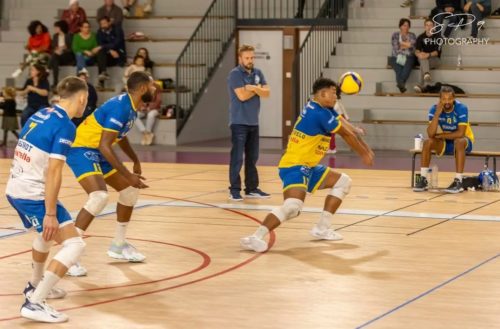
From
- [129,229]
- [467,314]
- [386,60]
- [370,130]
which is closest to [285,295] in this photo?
[467,314]

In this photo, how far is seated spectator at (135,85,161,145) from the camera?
2330 cm

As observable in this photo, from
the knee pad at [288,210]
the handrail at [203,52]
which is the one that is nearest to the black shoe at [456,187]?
the knee pad at [288,210]

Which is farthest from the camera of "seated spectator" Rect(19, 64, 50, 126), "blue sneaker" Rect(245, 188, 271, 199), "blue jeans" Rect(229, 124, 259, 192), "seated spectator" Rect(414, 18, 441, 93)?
"seated spectator" Rect(414, 18, 441, 93)

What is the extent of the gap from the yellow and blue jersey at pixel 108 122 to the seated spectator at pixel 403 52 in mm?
13590

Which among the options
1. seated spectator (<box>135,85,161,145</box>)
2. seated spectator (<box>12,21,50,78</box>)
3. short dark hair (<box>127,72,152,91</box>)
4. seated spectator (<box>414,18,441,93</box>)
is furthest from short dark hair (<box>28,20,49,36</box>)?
short dark hair (<box>127,72,152,91</box>)

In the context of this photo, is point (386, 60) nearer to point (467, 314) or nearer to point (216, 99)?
point (216, 99)

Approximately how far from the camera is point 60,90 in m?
7.70

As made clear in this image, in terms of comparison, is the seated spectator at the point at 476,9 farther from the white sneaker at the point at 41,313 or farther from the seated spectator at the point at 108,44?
the white sneaker at the point at 41,313

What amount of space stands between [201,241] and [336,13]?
14691 mm

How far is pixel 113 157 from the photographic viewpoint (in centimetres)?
914

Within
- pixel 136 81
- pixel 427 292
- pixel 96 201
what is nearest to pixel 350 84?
pixel 136 81

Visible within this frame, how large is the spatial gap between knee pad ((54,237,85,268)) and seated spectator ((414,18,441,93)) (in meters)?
15.4

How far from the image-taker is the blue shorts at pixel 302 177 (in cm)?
1046

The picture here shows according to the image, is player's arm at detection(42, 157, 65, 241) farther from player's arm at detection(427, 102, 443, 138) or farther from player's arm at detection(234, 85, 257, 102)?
player's arm at detection(427, 102, 443, 138)
